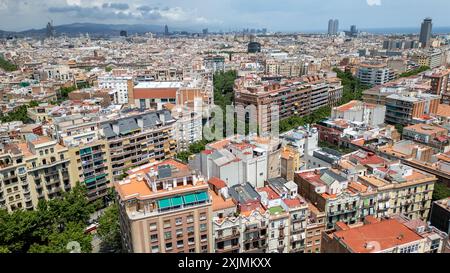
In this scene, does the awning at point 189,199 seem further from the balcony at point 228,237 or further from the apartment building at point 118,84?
the apartment building at point 118,84

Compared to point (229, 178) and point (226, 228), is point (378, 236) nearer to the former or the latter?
point (226, 228)

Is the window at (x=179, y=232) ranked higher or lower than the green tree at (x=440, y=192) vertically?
higher

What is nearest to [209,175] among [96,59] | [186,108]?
[186,108]

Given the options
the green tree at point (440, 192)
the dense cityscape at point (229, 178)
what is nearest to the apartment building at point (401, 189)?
the dense cityscape at point (229, 178)

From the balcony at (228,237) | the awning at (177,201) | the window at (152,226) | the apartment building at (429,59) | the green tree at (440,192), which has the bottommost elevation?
the green tree at (440,192)

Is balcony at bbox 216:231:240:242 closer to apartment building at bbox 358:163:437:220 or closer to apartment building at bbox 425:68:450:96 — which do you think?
apartment building at bbox 358:163:437:220

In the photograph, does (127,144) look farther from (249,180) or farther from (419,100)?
(419,100)
